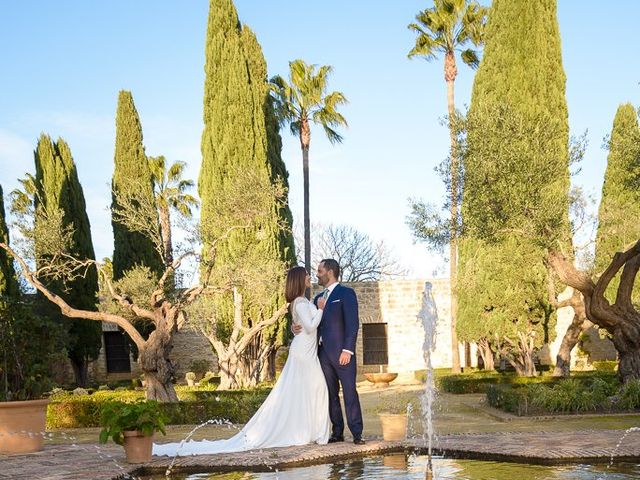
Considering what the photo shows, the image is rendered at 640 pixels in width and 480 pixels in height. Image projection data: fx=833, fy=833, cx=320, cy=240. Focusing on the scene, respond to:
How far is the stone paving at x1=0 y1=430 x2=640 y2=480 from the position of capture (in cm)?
714

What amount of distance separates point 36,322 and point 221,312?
10.9 meters

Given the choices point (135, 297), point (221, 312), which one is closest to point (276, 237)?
point (221, 312)

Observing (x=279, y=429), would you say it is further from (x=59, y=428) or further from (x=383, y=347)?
(x=383, y=347)

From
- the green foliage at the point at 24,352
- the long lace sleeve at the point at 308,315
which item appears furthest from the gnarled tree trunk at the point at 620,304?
the green foliage at the point at 24,352

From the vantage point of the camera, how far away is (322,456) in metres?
7.37

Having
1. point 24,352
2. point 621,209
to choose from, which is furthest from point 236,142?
point 24,352

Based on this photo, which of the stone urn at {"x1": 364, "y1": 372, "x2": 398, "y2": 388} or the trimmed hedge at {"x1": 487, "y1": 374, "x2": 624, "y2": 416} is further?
the stone urn at {"x1": 364, "y1": 372, "x2": 398, "y2": 388}

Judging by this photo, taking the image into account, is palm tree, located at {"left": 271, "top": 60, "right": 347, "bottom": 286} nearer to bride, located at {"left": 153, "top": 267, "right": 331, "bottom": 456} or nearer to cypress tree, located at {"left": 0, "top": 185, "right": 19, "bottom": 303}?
cypress tree, located at {"left": 0, "top": 185, "right": 19, "bottom": 303}

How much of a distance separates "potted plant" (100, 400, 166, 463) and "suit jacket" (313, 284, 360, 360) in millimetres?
1786

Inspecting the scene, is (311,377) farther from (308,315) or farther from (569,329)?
(569,329)

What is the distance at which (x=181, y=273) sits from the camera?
18.5m

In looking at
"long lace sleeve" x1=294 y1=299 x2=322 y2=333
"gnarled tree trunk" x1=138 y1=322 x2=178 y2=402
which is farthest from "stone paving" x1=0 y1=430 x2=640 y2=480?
"gnarled tree trunk" x1=138 y1=322 x2=178 y2=402

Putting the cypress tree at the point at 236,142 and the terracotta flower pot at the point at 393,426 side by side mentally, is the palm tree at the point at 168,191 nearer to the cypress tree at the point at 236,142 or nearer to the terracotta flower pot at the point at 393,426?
the cypress tree at the point at 236,142

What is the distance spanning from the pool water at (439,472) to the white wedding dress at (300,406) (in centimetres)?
96
